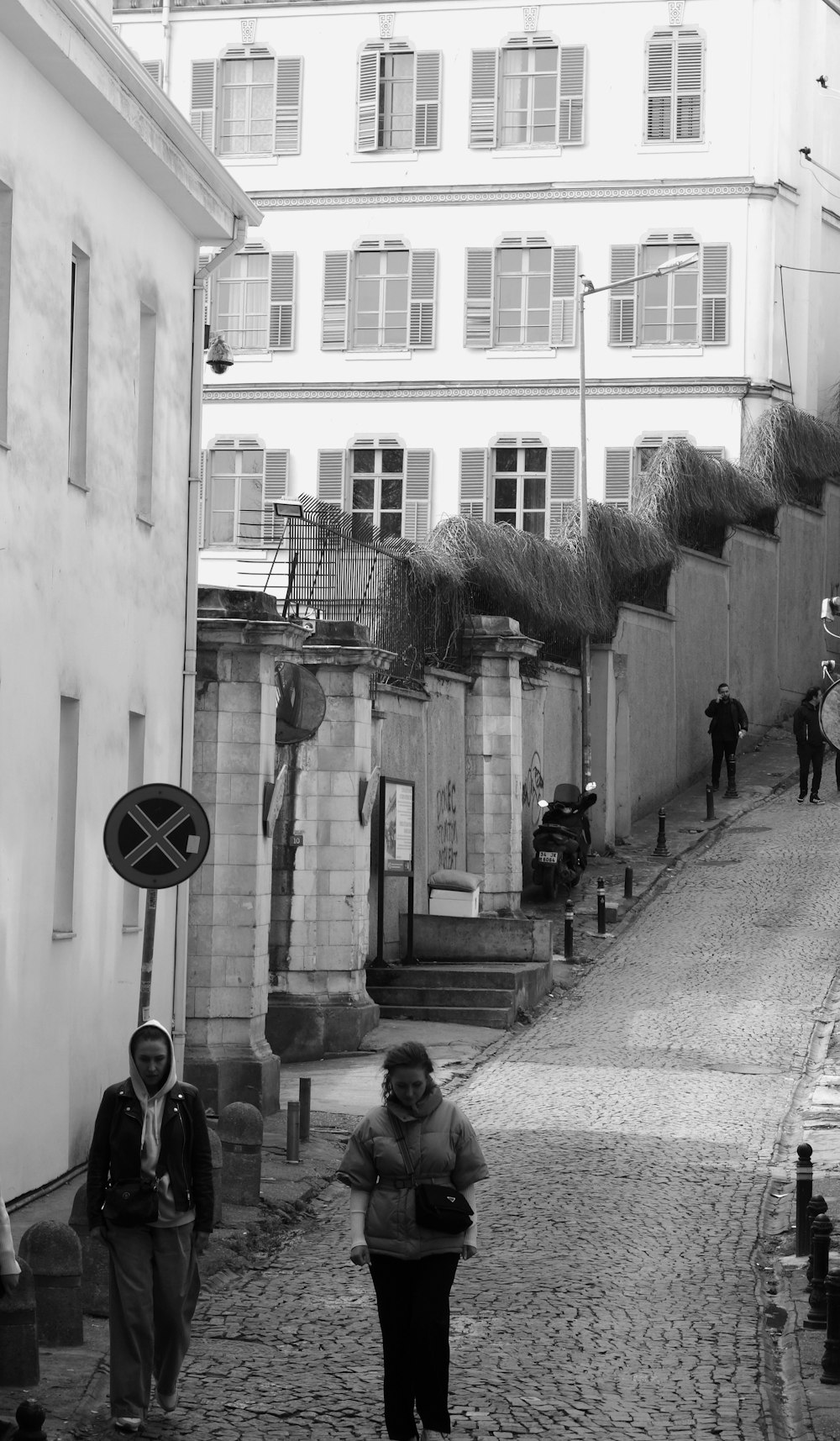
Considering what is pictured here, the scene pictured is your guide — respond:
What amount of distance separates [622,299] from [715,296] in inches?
72.1

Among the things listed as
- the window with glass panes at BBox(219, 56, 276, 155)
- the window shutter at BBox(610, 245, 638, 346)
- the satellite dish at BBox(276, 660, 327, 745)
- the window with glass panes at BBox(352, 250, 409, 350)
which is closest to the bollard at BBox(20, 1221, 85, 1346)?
the satellite dish at BBox(276, 660, 327, 745)

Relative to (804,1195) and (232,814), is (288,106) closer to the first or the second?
(232,814)

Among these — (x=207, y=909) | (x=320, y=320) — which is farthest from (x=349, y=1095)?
(x=320, y=320)

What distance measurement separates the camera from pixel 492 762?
92.6 feet

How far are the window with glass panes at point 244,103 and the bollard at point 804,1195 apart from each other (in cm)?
3733

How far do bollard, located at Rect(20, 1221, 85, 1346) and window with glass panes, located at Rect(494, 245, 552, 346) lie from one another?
36.8m

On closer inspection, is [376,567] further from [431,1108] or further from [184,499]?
[431,1108]

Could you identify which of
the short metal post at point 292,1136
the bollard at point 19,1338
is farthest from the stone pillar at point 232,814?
the bollard at point 19,1338

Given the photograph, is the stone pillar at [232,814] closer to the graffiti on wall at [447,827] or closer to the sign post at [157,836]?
the sign post at [157,836]

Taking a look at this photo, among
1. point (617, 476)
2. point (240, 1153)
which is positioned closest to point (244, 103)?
point (617, 476)

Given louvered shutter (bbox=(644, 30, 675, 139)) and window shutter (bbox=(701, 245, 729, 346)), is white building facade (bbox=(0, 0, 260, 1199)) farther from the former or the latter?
louvered shutter (bbox=(644, 30, 675, 139))

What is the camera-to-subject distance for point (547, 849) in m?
29.1

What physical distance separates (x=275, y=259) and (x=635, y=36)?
854 centimetres

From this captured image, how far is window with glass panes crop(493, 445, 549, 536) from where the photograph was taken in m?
44.8
